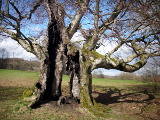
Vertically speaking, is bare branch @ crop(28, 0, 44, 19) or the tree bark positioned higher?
bare branch @ crop(28, 0, 44, 19)

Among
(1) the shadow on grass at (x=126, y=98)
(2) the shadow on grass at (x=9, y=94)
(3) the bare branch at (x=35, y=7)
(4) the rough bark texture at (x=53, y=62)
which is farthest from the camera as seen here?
(1) the shadow on grass at (x=126, y=98)

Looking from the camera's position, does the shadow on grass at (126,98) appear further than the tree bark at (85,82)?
Yes

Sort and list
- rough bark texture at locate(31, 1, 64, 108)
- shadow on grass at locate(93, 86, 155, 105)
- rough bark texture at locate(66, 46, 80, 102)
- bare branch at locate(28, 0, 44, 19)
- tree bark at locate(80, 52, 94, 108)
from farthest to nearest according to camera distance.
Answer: shadow on grass at locate(93, 86, 155, 105), bare branch at locate(28, 0, 44, 19), rough bark texture at locate(66, 46, 80, 102), rough bark texture at locate(31, 1, 64, 108), tree bark at locate(80, 52, 94, 108)

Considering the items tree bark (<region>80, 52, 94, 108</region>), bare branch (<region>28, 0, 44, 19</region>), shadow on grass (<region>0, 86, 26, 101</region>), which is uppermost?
bare branch (<region>28, 0, 44, 19</region>)

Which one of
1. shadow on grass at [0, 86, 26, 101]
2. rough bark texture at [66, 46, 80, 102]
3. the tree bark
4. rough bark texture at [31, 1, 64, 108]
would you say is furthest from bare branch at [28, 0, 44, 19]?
shadow on grass at [0, 86, 26, 101]

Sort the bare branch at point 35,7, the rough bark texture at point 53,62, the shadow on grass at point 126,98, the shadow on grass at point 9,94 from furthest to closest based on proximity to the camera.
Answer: the shadow on grass at point 126,98, the bare branch at point 35,7, the shadow on grass at point 9,94, the rough bark texture at point 53,62

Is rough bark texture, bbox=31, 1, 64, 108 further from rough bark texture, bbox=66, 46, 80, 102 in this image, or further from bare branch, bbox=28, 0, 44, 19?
bare branch, bbox=28, 0, 44, 19

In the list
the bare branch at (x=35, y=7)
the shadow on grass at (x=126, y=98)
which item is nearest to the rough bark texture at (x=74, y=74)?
the shadow on grass at (x=126, y=98)

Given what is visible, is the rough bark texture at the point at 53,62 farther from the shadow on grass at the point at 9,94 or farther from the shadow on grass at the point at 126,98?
the shadow on grass at the point at 126,98

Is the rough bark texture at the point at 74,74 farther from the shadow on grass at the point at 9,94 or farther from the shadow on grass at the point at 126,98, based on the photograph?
the shadow on grass at the point at 9,94

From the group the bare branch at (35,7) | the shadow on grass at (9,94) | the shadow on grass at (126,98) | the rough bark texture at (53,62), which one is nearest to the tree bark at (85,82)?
the rough bark texture at (53,62)

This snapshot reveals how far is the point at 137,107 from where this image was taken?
7.41 metres

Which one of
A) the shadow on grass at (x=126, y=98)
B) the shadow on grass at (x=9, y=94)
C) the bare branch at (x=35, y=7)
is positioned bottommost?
the shadow on grass at (x=126, y=98)

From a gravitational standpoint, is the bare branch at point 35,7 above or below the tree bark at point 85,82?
above
